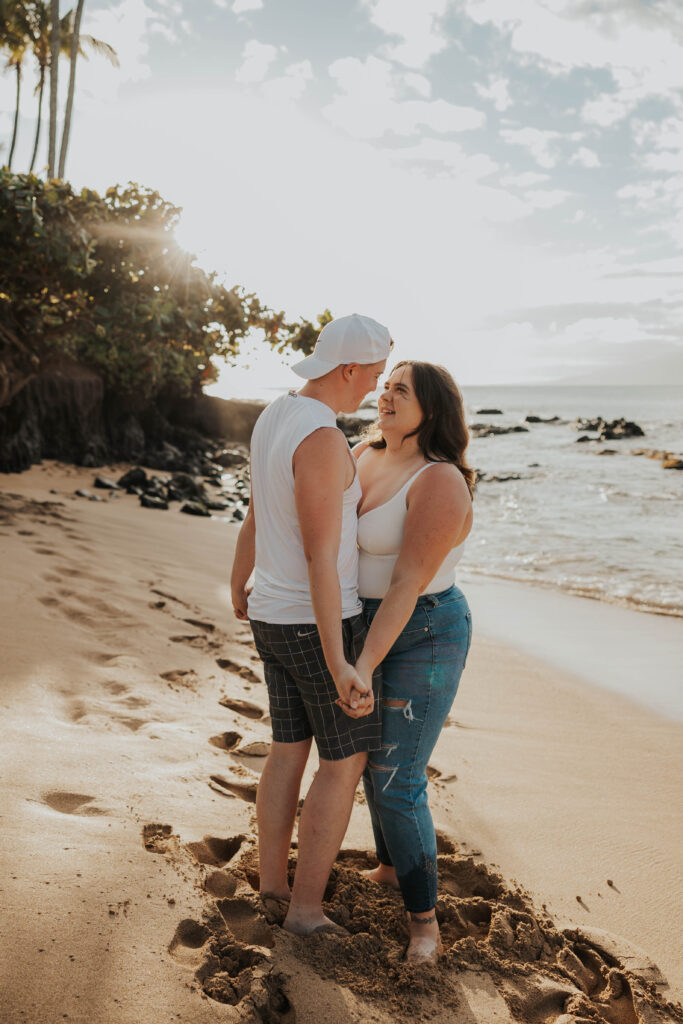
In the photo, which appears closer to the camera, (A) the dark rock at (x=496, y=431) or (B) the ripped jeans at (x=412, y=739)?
(B) the ripped jeans at (x=412, y=739)

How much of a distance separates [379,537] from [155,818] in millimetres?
1434

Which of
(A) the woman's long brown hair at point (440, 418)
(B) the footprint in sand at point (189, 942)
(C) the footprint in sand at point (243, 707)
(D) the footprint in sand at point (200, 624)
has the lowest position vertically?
(C) the footprint in sand at point (243, 707)

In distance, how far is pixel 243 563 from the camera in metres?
2.68

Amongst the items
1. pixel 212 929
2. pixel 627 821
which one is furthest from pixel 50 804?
pixel 627 821

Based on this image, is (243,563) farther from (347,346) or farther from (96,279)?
(96,279)

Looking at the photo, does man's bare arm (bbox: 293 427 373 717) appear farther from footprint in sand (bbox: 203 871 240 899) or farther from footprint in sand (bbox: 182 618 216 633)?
footprint in sand (bbox: 182 618 216 633)

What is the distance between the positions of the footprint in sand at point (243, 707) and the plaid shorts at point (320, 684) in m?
1.80

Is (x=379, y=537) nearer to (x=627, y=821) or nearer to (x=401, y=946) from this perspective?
(x=401, y=946)

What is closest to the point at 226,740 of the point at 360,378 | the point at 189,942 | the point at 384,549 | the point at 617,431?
the point at 189,942

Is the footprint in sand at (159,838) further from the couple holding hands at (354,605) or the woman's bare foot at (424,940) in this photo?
the woman's bare foot at (424,940)

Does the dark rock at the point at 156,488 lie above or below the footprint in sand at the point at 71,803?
above

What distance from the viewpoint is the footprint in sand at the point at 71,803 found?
8.78 ft

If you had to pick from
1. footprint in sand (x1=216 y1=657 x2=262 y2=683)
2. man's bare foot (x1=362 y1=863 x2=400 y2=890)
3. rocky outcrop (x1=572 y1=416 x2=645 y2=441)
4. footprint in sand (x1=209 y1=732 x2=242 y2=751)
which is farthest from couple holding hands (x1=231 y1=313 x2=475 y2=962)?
rocky outcrop (x1=572 y1=416 x2=645 y2=441)

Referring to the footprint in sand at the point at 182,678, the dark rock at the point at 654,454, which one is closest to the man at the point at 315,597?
the footprint in sand at the point at 182,678
